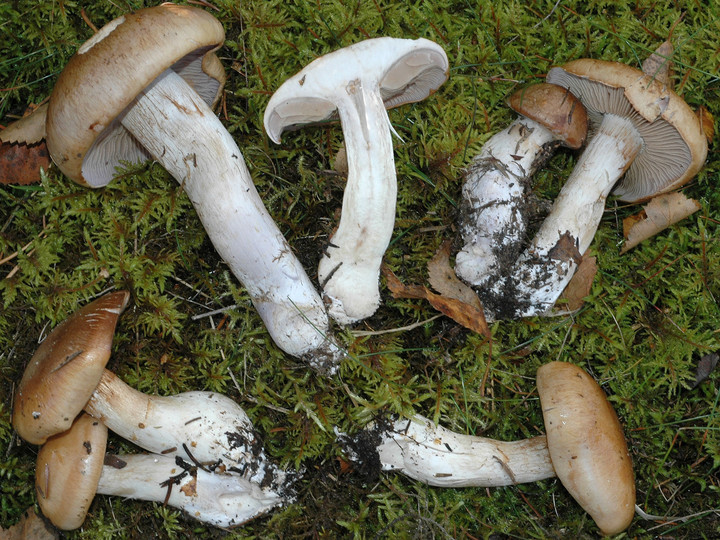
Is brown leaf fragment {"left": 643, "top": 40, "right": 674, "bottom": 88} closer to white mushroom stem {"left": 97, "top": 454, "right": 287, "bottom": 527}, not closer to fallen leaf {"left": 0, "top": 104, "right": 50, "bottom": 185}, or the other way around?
white mushroom stem {"left": 97, "top": 454, "right": 287, "bottom": 527}

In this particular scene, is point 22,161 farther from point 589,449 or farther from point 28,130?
point 589,449

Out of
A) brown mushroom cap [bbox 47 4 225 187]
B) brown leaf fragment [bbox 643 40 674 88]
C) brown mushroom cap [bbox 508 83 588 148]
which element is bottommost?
brown mushroom cap [bbox 508 83 588 148]

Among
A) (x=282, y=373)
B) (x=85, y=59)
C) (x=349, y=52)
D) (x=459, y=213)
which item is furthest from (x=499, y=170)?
(x=85, y=59)

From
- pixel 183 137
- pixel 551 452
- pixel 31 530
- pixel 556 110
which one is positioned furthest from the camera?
pixel 31 530

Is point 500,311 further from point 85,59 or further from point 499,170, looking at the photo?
→ point 85,59

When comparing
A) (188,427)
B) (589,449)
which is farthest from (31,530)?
(589,449)

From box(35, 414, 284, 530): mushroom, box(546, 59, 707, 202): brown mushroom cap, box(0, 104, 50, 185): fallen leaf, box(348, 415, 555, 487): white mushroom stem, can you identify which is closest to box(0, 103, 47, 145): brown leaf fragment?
box(0, 104, 50, 185): fallen leaf

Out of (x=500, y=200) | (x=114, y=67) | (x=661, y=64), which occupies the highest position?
(x=114, y=67)
